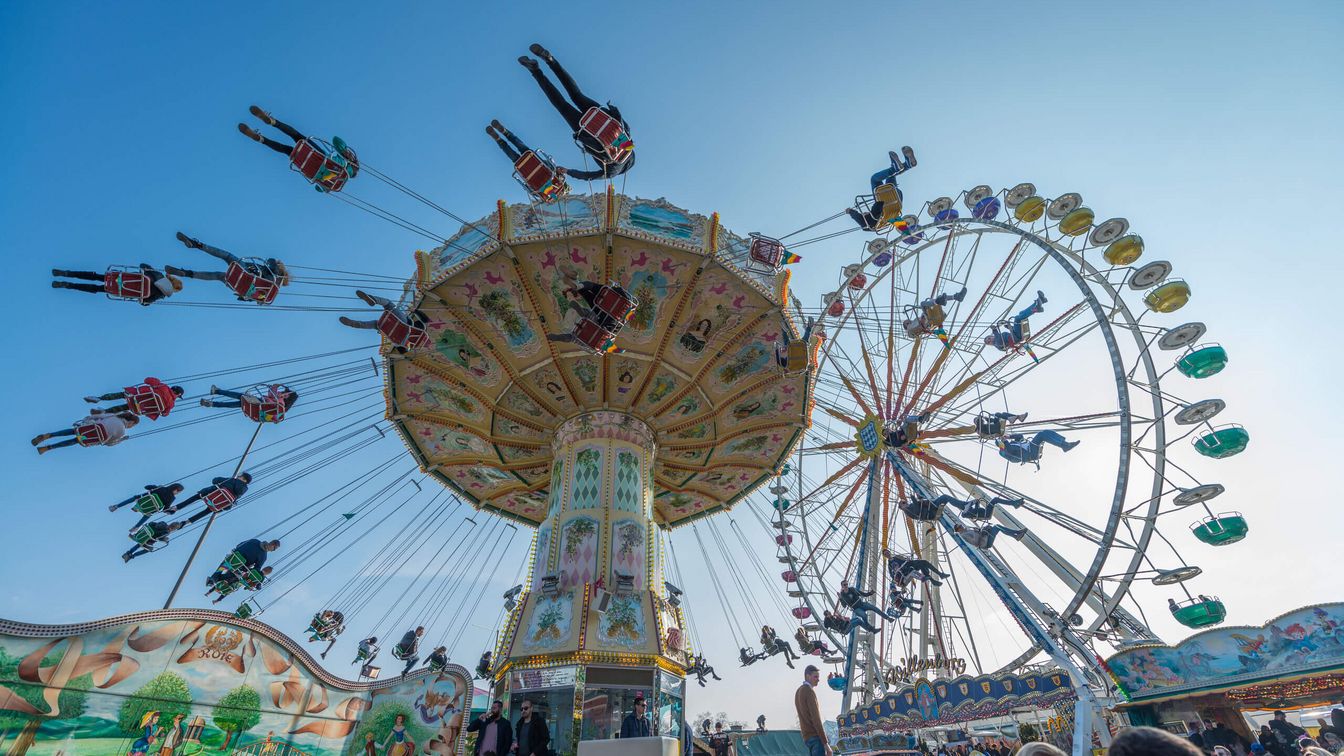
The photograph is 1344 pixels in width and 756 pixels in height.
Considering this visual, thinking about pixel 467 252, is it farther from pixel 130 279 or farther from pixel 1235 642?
pixel 1235 642

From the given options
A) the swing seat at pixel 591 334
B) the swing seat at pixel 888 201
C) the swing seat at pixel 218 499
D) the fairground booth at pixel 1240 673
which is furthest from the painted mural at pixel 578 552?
the fairground booth at pixel 1240 673

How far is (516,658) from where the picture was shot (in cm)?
1209

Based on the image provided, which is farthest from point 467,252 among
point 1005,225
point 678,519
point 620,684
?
point 1005,225

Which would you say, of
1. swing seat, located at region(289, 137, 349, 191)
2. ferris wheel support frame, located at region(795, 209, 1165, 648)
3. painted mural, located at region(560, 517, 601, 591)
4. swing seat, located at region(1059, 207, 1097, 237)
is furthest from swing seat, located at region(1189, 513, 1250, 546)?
swing seat, located at region(289, 137, 349, 191)

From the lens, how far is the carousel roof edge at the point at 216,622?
880 centimetres

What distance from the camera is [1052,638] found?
488 inches

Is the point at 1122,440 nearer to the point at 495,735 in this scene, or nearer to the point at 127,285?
the point at 495,735

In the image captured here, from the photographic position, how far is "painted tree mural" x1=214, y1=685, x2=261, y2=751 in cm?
1041

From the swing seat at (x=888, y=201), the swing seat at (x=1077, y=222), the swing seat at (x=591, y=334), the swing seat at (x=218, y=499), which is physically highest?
the swing seat at (x=1077, y=222)

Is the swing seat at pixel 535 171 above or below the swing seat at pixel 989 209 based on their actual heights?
below

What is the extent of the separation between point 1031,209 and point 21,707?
23083 millimetres

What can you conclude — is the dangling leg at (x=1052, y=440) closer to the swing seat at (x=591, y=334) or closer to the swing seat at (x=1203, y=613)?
the swing seat at (x=1203, y=613)

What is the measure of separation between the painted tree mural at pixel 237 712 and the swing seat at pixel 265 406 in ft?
17.5

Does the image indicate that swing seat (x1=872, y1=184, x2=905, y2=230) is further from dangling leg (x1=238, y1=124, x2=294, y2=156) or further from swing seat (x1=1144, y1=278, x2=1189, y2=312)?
dangling leg (x1=238, y1=124, x2=294, y2=156)
